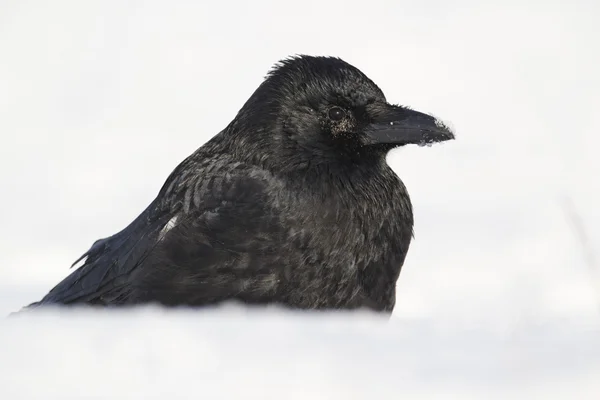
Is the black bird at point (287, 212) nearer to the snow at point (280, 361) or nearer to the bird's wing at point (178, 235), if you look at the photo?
the bird's wing at point (178, 235)

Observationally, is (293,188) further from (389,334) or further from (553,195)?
(553,195)

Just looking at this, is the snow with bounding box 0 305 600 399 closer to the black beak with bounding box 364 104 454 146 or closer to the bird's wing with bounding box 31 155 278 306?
the bird's wing with bounding box 31 155 278 306

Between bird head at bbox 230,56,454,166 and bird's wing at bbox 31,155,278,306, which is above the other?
Answer: bird head at bbox 230,56,454,166

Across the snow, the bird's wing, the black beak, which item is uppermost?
the black beak

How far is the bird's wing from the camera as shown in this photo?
18.1 ft

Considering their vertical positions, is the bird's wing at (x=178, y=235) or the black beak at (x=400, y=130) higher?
the black beak at (x=400, y=130)

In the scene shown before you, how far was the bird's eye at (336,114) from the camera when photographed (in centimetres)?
585

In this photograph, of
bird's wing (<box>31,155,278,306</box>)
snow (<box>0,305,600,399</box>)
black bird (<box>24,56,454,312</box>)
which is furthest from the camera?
bird's wing (<box>31,155,278,306</box>)

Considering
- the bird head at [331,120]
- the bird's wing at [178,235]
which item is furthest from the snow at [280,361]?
the bird head at [331,120]

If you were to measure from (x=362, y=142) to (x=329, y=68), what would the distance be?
1.45 feet

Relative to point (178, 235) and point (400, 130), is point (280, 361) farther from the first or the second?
point (400, 130)

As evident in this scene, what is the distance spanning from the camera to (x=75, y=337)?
118 inches

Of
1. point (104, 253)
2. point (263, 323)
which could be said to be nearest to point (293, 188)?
point (104, 253)

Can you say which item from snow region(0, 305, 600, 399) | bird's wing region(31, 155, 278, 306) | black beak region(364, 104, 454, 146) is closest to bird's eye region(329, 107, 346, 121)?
black beak region(364, 104, 454, 146)
